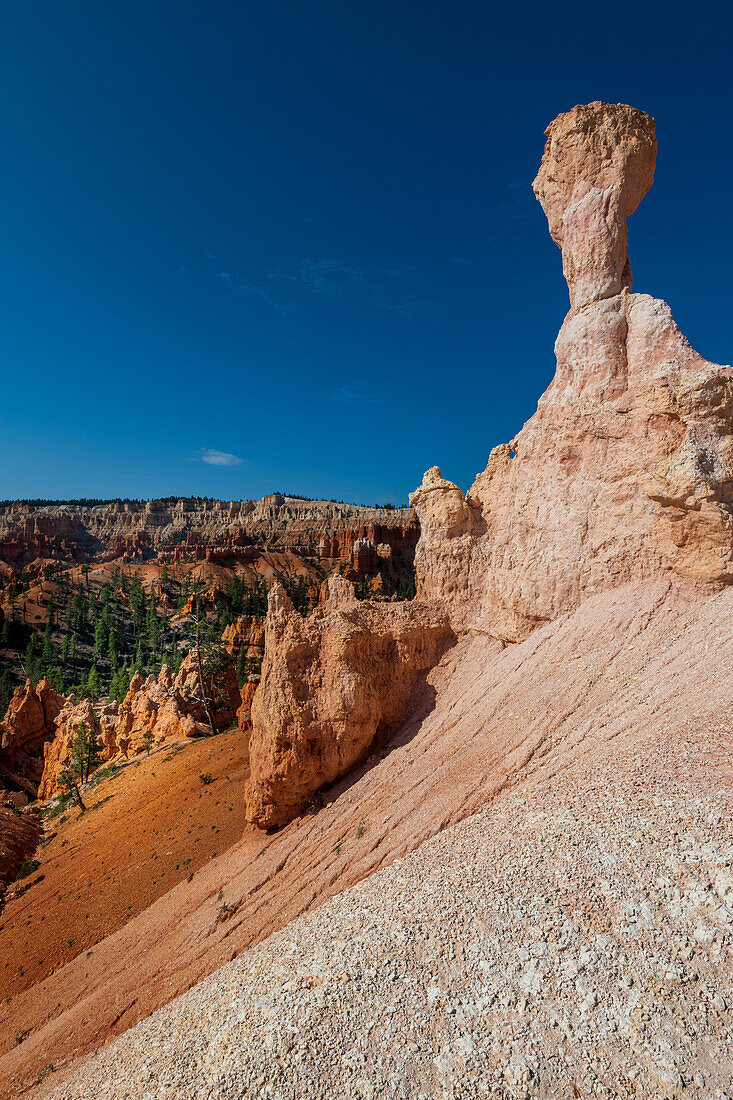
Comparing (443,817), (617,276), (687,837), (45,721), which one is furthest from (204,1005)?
(45,721)

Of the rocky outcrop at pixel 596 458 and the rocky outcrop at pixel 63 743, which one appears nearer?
the rocky outcrop at pixel 596 458

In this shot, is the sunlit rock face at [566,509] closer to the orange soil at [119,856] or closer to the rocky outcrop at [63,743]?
the orange soil at [119,856]

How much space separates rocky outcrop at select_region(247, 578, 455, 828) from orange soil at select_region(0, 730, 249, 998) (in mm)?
4881

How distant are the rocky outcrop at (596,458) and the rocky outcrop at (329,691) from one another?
1704 millimetres

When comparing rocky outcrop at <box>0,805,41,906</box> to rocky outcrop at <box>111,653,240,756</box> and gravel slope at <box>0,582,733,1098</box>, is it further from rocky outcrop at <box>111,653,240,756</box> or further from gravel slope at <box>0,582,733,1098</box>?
gravel slope at <box>0,582,733,1098</box>

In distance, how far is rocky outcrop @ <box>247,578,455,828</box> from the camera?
44.0 ft

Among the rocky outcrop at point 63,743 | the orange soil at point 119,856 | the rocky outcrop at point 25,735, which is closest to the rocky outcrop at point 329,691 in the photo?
the orange soil at point 119,856

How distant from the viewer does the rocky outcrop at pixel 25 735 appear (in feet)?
126

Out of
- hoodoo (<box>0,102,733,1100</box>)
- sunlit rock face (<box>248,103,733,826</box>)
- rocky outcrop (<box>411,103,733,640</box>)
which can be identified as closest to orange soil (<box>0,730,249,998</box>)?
hoodoo (<box>0,102,733,1100</box>)

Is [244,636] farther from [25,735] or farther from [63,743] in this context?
[25,735]

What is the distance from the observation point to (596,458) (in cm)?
1250

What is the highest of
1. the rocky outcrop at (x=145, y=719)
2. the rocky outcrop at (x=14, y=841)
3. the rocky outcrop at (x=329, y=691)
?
the rocky outcrop at (x=329, y=691)

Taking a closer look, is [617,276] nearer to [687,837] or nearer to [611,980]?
[687,837]

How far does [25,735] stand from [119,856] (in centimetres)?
2736
